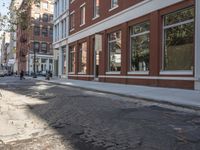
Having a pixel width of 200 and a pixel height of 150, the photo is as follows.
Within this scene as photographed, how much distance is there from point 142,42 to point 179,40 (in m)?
4.17

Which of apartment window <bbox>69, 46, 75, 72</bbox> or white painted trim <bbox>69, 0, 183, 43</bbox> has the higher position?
white painted trim <bbox>69, 0, 183, 43</bbox>

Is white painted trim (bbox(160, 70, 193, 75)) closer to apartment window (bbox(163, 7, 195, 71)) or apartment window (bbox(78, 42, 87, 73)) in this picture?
apartment window (bbox(163, 7, 195, 71))

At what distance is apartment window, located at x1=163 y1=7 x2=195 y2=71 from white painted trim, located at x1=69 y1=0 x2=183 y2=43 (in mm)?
902

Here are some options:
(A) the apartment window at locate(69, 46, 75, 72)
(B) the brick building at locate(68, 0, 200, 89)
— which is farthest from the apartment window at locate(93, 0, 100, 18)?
(A) the apartment window at locate(69, 46, 75, 72)

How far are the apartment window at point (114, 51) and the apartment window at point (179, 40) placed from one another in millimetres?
6479

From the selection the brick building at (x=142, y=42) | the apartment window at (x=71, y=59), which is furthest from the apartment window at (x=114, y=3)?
the apartment window at (x=71, y=59)

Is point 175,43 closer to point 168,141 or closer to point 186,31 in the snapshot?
point 186,31

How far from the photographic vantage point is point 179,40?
708 inches

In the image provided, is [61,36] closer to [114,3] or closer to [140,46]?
[114,3]

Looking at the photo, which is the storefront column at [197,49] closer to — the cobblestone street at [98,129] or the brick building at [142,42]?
the brick building at [142,42]

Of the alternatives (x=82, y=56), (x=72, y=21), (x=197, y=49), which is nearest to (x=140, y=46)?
(x=197, y=49)

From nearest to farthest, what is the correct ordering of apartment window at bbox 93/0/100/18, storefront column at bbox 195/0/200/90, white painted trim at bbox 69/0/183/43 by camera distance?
storefront column at bbox 195/0/200/90 < white painted trim at bbox 69/0/183/43 < apartment window at bbox 93/0/100/18

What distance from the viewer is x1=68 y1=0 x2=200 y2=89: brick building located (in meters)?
17.2

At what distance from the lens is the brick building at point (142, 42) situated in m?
17.2
